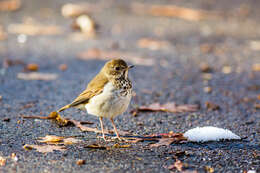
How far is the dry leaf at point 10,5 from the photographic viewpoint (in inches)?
492

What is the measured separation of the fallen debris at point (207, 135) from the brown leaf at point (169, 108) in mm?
1228

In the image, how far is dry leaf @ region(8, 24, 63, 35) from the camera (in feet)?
34.2

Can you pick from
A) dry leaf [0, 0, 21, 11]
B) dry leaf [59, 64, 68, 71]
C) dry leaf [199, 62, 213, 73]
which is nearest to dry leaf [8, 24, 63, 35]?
dry leaf [0, 0, 21, 11]

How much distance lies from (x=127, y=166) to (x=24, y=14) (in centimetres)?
891

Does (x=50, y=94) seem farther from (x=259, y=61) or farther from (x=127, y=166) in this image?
(x=259, y=61)

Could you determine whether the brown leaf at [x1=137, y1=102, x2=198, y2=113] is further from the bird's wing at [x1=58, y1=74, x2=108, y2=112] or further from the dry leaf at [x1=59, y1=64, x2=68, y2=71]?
the dry leaf at [x1=59, y1=64, x2=68, y2=71]

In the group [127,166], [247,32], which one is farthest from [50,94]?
[247,32]

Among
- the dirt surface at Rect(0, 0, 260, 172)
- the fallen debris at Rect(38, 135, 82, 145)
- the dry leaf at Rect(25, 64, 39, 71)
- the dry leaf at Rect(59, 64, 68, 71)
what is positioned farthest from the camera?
the dry leaf at Rect(59, 64, 68, 71)

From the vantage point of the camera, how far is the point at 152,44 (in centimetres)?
965

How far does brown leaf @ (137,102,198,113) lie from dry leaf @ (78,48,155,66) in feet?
7.55

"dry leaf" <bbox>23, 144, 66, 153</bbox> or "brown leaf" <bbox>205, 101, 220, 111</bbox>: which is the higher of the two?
"brown leaf" <bbox>205, 101, 220, 111</bbox>

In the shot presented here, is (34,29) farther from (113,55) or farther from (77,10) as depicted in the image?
(113,55)

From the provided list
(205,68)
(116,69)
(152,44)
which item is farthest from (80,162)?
(152,44)

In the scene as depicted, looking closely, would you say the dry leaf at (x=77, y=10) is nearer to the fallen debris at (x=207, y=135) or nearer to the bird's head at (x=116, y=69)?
the bird's head at (x=116, y=69)
